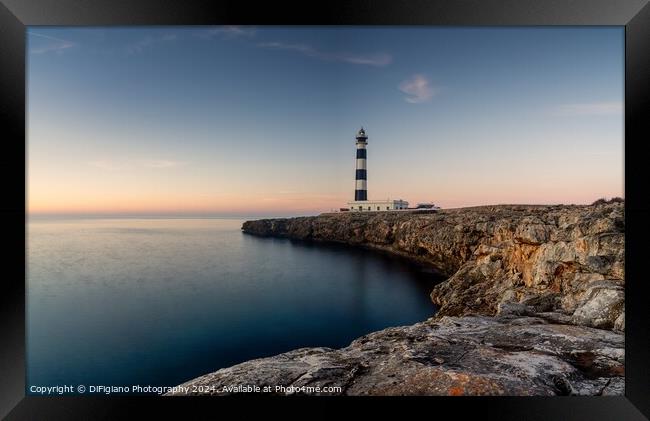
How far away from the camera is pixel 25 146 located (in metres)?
3.28

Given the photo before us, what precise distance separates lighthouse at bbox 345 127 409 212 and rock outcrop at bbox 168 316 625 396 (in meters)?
9.30

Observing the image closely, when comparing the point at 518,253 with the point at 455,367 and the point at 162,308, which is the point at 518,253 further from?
the point at 162,308

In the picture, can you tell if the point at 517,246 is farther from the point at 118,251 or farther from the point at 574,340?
the point at 118,251

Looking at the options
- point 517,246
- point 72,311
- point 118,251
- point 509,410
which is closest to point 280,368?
point 509,410

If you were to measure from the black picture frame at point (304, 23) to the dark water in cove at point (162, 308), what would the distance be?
11.7ft

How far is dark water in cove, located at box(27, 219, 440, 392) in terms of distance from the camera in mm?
7562

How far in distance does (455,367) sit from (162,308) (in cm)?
859

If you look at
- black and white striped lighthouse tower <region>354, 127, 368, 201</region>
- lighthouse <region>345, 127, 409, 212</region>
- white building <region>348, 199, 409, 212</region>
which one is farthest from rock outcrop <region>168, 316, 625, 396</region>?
black and white striped lighthouse tower <region>354, 127, 368, 201</region>

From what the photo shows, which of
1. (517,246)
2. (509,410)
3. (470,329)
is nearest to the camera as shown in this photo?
(509,410)

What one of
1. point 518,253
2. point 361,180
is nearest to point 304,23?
point 518,253

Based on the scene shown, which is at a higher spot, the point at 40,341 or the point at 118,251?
the point at 118,251

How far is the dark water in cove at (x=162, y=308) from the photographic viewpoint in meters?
7.56

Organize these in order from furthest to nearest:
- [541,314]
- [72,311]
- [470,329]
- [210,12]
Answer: [72,311]
[541,314]
[470,329]
[210,12]

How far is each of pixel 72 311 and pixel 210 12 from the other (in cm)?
899
